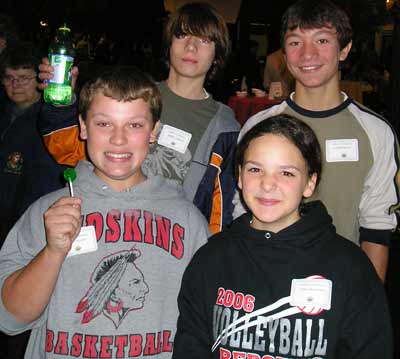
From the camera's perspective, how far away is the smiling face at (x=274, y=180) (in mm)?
1741

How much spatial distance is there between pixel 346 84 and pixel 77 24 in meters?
5.41

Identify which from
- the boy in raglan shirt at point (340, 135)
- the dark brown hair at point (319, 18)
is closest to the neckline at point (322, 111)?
the boy in raglan shirt at point (340, 135)

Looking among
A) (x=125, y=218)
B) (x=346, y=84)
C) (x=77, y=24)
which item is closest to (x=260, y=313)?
(x=125, y=218)

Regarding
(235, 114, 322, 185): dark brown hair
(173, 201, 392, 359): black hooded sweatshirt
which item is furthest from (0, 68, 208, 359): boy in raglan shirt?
(235, 114, 322, 185): dark brown hair

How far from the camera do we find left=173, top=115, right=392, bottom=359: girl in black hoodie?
1599mm

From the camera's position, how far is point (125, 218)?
1.78m

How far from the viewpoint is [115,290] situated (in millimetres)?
1679

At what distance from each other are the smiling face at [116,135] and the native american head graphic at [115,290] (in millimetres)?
337

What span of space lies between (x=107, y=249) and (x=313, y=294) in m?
0.75

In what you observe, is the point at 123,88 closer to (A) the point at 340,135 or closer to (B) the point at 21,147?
(A) the point at 340,135

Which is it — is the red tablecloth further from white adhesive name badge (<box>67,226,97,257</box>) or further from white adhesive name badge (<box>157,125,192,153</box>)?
white adhesive name badge (<box>67,226,97,257</box>)

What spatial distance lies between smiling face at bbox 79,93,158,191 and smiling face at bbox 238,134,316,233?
43cm

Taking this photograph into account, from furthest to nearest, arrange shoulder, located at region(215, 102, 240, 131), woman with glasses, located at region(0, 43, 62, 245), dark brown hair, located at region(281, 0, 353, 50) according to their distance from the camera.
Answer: woman with glasses, located at region(0, 43, 62, 245) < shoulder, located at region(215, 102, 240, 131) < dark brown hair, located at region(281, 0, 353, 50)

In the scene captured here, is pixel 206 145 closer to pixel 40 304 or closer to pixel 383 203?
pixel 383 203
